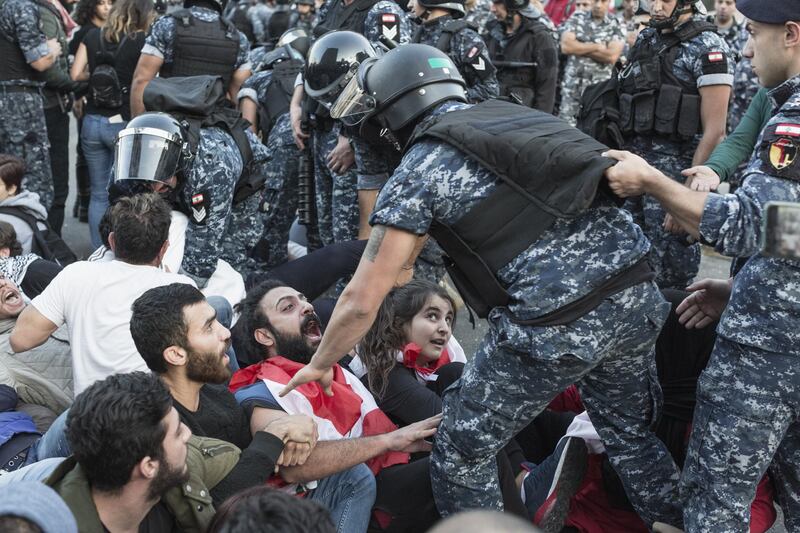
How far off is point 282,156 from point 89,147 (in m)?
1.42

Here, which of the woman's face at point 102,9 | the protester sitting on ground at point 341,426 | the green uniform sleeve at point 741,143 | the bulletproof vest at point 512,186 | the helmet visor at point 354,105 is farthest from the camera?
the woman's face at point 102,9

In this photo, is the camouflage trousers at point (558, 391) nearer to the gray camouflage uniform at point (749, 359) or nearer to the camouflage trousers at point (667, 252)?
the gray camouflage uniform at point (749, 359)

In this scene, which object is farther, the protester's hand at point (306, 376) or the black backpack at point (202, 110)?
the black backpack at point (202, 110)

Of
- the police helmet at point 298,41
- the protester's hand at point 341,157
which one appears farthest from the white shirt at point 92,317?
the police helmet at point 298,41

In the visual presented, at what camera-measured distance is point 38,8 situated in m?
6.36

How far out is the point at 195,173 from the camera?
4.56 m

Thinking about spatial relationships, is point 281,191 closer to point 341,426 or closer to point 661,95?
point 661,95

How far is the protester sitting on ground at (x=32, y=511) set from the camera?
6.17 feet

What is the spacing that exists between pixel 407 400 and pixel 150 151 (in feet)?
5.70

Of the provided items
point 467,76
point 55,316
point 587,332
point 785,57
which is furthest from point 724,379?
point 467,76

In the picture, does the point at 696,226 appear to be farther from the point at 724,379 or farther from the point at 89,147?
the point at 89,147

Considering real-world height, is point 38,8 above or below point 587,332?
below

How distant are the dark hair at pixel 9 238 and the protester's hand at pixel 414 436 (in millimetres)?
2098

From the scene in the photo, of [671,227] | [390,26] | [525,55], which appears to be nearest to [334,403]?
[671,227]
